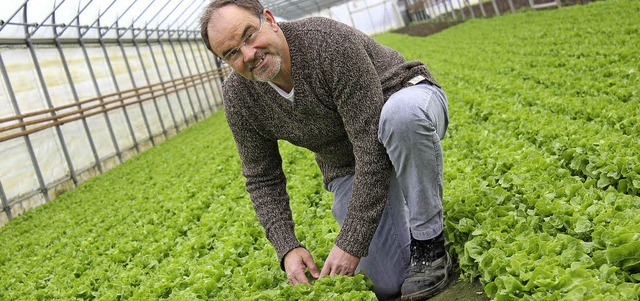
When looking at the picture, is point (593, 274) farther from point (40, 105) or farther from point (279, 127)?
point (40, 105)

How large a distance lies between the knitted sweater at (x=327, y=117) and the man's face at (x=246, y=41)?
0.14 m

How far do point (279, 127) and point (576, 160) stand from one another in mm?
2365

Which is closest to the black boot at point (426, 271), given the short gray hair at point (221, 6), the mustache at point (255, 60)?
the mustache at point (255, 60)

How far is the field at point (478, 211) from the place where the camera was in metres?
3.11

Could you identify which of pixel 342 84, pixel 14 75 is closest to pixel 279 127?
pixel 342 84

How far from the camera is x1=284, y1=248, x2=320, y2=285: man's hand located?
3.62 m

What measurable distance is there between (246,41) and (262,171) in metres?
0.94

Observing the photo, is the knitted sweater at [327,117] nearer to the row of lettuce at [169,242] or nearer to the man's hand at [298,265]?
the man's hand at [298,265]

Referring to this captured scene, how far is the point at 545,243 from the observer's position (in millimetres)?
3129

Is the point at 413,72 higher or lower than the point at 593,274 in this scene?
higher

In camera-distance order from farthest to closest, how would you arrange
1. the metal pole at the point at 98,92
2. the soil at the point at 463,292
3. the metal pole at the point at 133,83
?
the metal pole at the point at 133,83 < the metal pole at the point at 98,92 < the soil at the point at 463,292

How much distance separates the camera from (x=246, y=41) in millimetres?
3279

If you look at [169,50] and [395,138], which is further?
[169,50]

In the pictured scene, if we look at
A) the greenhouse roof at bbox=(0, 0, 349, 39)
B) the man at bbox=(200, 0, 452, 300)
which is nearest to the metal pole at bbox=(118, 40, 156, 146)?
the greenhouse roof at bbox=(0, 0, 349, 39)
